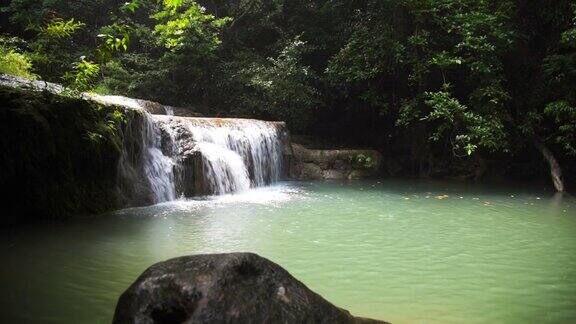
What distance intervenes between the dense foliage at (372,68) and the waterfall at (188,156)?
8.75 feet

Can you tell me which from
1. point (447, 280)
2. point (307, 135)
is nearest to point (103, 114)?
point (447, 280)

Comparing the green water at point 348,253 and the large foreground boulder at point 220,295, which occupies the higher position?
the large foreground boulder at point 220,295

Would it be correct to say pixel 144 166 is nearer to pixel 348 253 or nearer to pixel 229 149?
pixel 229 149

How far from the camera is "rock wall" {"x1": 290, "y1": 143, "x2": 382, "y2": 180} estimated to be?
1505 centimetres

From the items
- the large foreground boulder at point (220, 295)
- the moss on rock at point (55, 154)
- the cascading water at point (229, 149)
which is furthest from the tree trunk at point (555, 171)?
the large foreground boulder at point (220, 295)

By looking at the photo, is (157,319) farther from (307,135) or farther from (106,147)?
(307,135)

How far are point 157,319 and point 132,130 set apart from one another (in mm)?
7040

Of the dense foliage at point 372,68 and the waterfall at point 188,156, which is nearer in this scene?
the waterfall at point 188,156

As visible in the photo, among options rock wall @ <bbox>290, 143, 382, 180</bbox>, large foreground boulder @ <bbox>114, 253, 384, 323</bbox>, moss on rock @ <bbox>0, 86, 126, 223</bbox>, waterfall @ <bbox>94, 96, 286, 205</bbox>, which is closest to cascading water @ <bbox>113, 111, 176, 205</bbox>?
waterfall @ <bbox>94, 96, 286, 205</bbox>

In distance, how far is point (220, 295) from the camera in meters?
2.75

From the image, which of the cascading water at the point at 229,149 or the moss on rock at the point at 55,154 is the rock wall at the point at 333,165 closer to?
the cascading water at the point at 229,149

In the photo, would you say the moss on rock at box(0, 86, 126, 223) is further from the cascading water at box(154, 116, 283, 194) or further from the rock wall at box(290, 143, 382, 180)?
the rock wall at box(290, 143, 382, 180)

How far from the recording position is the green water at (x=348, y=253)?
410cm

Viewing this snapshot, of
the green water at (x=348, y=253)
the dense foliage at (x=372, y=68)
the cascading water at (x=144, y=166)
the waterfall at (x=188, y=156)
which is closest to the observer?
the green water at (x=348, y=253)
